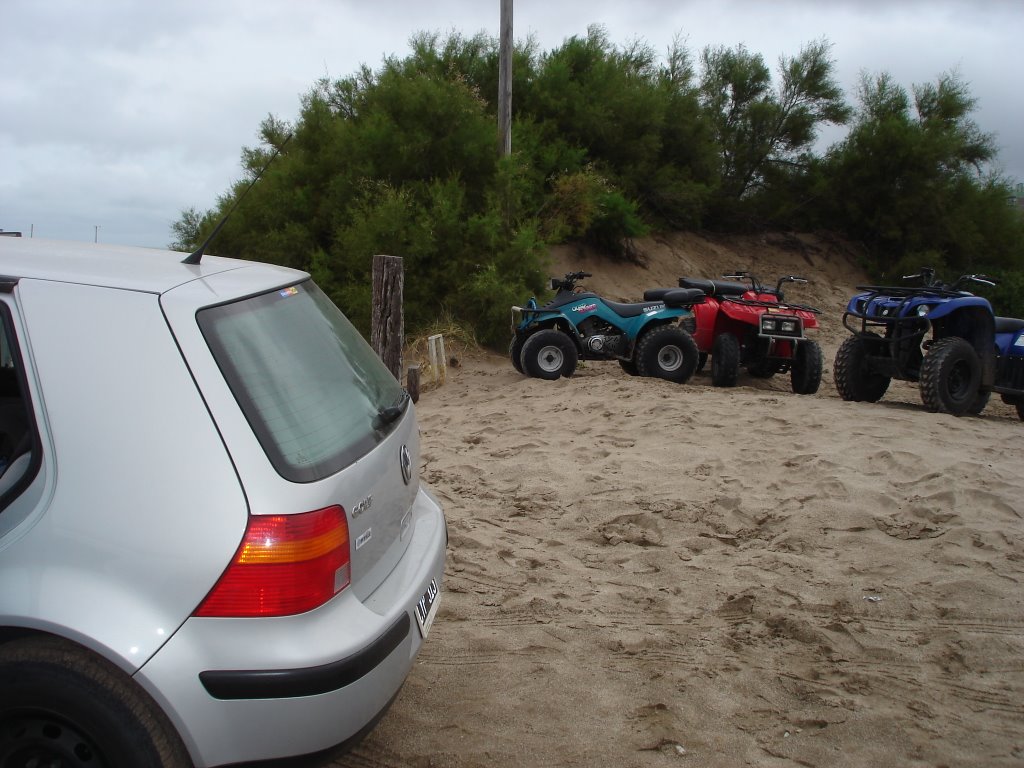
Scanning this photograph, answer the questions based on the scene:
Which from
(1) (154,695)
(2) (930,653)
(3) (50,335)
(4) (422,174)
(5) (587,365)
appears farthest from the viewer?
(4) (422,174)

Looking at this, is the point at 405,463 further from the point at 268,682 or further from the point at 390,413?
the point at 268,682

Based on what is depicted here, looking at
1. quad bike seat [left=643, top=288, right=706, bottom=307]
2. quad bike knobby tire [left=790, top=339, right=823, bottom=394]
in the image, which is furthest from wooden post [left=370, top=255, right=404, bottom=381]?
quad bike knobby tire [left=790, top=339, right=823, bottom=394]

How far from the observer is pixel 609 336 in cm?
1080

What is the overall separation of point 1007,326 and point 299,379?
31.7 ft

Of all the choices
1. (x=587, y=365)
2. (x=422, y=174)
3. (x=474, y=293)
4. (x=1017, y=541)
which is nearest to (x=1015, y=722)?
(x=1017, y=541)

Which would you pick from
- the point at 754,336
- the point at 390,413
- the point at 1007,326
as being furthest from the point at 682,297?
Answer: the point at 390,413

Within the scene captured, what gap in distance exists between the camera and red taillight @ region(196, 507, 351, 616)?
2.11 m

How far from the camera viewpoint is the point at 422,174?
1402 centimetres

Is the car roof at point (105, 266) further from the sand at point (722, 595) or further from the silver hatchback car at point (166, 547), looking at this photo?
the sand at point (722, 595)


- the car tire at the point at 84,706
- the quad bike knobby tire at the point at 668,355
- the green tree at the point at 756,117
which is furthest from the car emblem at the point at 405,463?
the green tree at the point at 756,117

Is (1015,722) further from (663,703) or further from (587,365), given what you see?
(587,365)

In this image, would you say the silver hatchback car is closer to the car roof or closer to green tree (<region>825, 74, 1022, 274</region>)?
the car roof

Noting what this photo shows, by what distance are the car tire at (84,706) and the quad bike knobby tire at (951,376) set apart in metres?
8.32

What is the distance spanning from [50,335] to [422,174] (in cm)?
1221
